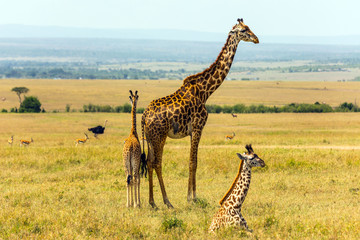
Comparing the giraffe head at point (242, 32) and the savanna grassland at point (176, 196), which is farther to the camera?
the giraffe head at point (242, 32)

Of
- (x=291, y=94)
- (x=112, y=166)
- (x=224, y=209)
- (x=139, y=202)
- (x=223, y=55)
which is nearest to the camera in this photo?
(x=224, y=209)

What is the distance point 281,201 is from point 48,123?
123 ft

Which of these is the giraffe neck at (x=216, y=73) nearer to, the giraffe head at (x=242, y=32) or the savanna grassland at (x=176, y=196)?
the giraffe head at (x=242, y=32)

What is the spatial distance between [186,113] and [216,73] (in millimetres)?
1343

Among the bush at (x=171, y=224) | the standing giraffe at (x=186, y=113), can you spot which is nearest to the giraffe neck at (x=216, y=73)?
the standing giraffe at (x=186, y=113)

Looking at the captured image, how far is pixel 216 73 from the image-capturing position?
1248cm

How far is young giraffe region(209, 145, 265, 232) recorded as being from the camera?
9.24 meters

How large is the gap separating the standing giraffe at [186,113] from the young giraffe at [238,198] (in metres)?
2.65

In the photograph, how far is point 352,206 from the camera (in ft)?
39.6

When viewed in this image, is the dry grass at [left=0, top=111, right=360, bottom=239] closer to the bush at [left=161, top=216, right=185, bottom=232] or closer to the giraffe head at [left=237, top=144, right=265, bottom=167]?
the bush at [left=161, top=216, right=185, bottom=232]

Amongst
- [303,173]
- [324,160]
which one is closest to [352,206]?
[303,173]

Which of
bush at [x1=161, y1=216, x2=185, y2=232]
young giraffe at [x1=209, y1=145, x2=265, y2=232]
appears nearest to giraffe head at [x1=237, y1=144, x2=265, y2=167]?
young giraffe at [x1=209, y1=145, x2=265, y2=232]

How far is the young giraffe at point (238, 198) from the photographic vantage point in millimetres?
9242

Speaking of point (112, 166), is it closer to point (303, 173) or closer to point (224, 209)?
point (303, 173)
